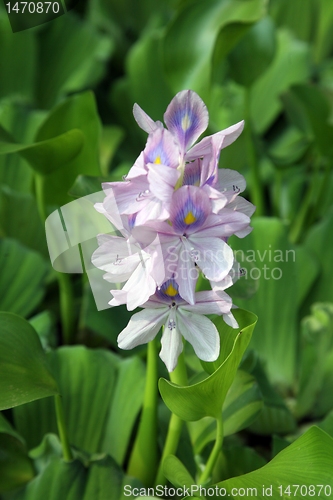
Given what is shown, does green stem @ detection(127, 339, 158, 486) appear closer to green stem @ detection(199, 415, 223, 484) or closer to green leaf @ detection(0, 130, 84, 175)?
green stem @ detection(199, 415, 223, 484)

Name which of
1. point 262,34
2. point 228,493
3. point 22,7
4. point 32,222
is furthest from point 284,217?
point 228,493

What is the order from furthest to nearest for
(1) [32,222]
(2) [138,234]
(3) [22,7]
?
(1) [32,222], (3) [22,7], (2) [138,234]

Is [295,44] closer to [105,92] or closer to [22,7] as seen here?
[105,92]

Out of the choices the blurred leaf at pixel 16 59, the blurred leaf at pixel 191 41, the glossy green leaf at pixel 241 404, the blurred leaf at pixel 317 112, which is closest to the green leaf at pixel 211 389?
the glossy green leaf at pixel 241 404

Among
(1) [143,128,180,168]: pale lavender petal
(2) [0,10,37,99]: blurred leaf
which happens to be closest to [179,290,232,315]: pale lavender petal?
(1) [143,128,180,168]: pale lavender petal

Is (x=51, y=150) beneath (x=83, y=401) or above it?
above

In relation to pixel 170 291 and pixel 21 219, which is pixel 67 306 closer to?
pixel 21 219

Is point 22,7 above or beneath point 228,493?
above

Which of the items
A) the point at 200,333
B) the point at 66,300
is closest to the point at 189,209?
the point at 200,333
